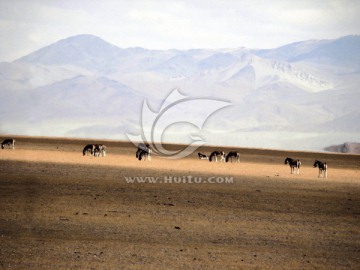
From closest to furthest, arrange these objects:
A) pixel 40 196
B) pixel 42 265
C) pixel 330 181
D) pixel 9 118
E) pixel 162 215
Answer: pixel 42 265 → pixel 162 215 → pixel 40 196 → pixel 330 181 → pixel 9 118

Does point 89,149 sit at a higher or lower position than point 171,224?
higher

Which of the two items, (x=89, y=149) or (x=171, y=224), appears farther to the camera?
(x=89, y=149)

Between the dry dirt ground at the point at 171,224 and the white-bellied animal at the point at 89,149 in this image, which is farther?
the white-bellied animal at the point at 89,149

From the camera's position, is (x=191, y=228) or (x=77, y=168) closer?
(x=191, y=228)

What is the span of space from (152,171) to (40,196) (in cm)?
→ 1398

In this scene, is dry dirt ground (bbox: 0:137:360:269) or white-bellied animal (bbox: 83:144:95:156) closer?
dry dirt ground (bbox: 0:137:360:269)

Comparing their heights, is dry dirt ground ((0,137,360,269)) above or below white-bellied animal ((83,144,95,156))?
below

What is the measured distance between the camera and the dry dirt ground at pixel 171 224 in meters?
13.4

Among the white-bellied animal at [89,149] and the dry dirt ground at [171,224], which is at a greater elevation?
the white-bellied animal at [89,149]

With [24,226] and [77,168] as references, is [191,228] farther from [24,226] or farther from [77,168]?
[77,168]

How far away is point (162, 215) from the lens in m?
19.2

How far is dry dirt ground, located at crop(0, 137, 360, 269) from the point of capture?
1338 cm

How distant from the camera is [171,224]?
17.6 m

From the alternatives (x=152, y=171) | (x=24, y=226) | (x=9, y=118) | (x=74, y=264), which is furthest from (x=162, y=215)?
(x=9, y=118)
